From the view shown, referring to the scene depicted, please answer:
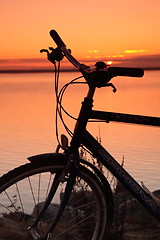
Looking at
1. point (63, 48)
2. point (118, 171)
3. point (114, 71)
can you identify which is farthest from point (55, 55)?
point (118, 171)

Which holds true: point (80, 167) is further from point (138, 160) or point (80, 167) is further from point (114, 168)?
point (138, 160)

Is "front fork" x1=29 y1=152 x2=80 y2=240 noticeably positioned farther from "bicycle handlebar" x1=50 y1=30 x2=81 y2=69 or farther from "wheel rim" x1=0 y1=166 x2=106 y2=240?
"bicycle handlebar" x1=50 y1=30 x2=81 y2=69

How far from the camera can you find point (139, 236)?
21.4ft

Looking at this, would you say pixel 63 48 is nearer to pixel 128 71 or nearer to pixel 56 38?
pixel 56 38

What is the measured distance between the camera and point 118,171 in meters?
4.64

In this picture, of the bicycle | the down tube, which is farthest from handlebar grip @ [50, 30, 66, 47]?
the down tube

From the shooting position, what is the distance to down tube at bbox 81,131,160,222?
452 centimetres

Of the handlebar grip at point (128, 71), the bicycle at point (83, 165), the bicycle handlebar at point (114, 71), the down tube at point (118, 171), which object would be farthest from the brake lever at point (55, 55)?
the down tube at point (118, 171)

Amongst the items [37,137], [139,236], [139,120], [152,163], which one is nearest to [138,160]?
[152,163]

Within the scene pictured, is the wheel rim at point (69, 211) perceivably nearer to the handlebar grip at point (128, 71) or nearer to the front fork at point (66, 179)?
the front fork at point (66, 179)

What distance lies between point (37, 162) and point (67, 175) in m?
0.34

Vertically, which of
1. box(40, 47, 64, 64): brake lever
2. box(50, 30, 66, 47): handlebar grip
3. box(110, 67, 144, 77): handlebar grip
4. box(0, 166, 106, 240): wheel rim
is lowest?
box(0, 166, 106, 240): wheel rim

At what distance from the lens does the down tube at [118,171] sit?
4.52 meters

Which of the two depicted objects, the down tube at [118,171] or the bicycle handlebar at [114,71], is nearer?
the bicycle handlebar at [114,71]
